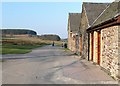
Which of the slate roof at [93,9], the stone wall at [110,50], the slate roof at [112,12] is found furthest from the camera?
the slate roof at [93,9]

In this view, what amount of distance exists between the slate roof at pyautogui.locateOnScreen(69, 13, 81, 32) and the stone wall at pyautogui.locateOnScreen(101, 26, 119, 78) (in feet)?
114

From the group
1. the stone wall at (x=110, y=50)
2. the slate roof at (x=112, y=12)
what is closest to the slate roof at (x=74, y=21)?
the slate roof at (x=112, y=12)

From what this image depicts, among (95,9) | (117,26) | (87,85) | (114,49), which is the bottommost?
(87,85)

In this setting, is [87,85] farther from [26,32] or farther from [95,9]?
[26,32]

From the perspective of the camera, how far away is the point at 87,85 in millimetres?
11242

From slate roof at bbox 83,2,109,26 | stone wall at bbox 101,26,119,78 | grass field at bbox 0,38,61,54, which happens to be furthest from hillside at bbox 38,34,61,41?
stone wall at bbox 101,26,119,78

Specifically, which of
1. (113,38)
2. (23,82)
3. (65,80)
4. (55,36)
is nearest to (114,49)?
(113,38)

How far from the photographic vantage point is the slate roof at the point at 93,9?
24.2 meters

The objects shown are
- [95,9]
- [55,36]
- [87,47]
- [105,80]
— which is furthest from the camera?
[55,36]

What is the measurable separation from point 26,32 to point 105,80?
479ft

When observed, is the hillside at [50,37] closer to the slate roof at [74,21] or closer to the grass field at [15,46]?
the grass field at [15,46]

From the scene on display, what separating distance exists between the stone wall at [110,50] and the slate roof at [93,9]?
7.42m

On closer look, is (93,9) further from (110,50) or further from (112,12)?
(110,50)

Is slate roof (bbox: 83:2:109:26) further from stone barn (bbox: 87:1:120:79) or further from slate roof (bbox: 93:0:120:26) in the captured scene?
stone barn (bbox: 87:1:120:79)
